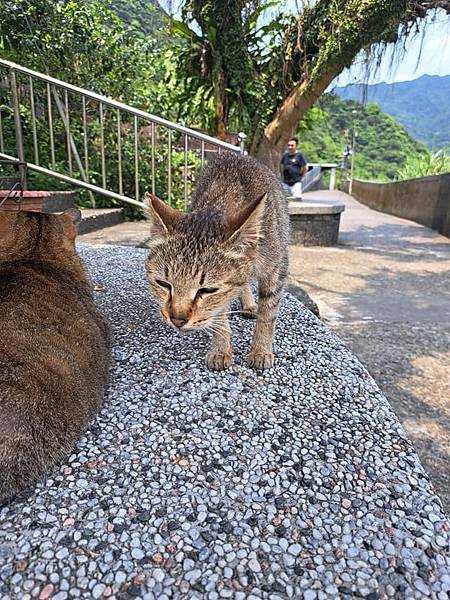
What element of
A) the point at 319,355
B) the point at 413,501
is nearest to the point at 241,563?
the point at 413,501

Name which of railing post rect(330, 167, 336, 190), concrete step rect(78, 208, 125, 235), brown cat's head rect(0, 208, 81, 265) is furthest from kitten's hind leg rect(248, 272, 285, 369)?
railing post rect(330, 167, 336, 190)

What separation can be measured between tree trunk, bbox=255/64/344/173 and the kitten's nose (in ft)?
22.6

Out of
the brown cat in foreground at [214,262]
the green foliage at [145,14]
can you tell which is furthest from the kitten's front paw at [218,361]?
the green foliage at [145,14]

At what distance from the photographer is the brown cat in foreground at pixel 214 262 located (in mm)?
1726

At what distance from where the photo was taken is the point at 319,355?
7.56 feet

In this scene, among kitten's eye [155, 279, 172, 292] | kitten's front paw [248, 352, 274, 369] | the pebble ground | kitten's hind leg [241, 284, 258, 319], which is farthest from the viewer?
kitten's hind leg [241, 284, 258, 319]

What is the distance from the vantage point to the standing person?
974 cm

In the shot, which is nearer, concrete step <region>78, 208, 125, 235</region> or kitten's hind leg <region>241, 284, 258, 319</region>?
kitten's hind leg <region>241, 284, 258, 319</region>

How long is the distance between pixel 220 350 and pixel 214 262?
518mm

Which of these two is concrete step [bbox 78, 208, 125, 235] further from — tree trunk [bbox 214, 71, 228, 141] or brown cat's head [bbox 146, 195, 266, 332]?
tree trunk [bbox 214, 71, 228, 141]

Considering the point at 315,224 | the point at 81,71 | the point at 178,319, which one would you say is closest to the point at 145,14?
the point at 81,71

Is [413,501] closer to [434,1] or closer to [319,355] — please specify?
[319,355]

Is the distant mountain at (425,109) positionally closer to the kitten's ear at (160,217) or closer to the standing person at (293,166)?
the standing person at (293,166)

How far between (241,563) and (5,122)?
20.5ft
